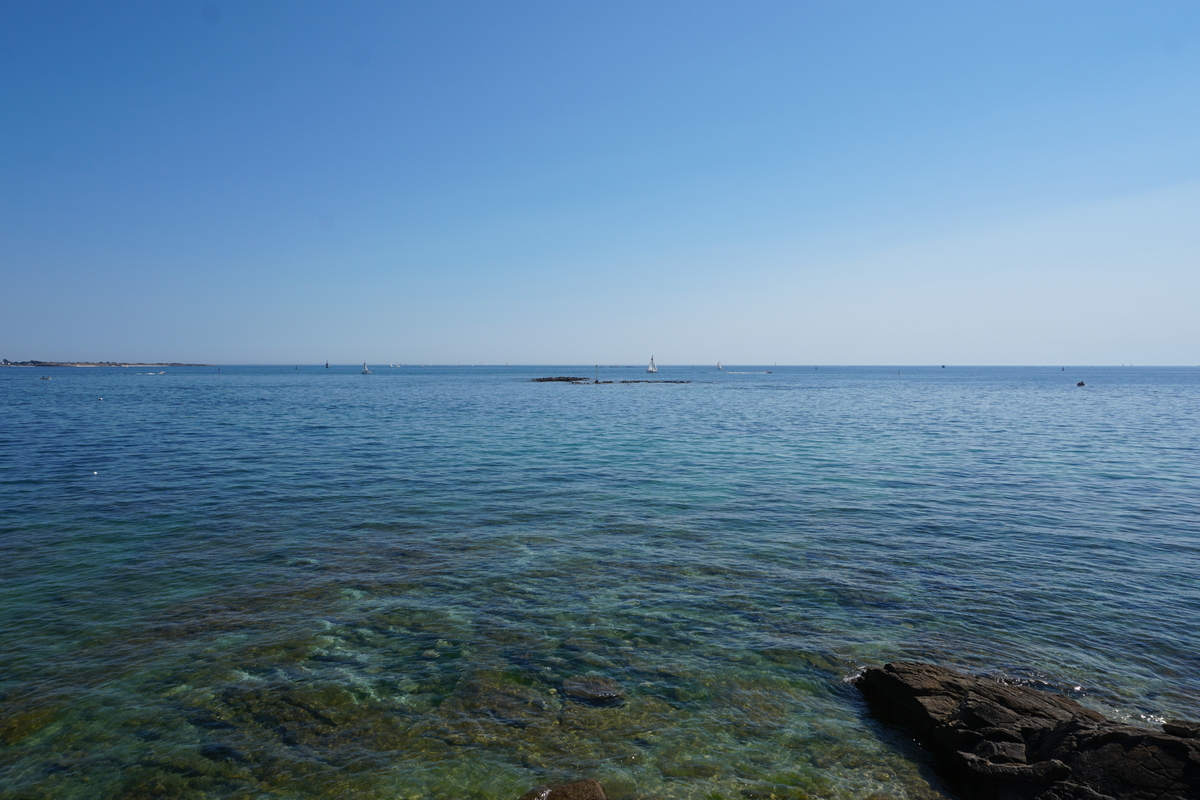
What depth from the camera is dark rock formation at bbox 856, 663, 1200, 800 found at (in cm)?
727

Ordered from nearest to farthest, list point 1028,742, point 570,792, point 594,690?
point 570,792 → point 1028,742 → point 594,690

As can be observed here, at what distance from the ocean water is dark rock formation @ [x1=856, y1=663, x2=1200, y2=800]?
0.56m

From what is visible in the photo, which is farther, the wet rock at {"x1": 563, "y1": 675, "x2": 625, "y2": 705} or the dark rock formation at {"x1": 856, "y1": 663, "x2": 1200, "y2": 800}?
the wet rock at {"x1": 563, "y1": 675, "x2": 625, "y2": 705}

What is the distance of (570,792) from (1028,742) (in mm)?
6577

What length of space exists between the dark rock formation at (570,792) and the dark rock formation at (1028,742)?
17.0ft

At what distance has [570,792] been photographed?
25.1ft

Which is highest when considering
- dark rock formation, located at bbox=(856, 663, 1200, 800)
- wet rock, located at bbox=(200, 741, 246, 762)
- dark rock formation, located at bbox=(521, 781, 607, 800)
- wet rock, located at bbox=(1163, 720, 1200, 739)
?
wet rock, located at bbox=(1163, 720, 1200, 739)

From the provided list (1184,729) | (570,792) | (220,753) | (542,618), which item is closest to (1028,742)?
(1184,729)

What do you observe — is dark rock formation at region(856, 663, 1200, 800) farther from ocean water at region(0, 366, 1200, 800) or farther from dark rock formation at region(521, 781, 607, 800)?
dark rock formation at region(521, 781, 607, 800)

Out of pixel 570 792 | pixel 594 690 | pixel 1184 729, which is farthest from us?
pixel 594 690

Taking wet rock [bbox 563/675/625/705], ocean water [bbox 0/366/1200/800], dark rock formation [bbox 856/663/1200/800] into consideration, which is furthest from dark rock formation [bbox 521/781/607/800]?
dark rock formation [bbox 856/663/1200/800]

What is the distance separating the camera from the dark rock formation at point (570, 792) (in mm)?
7594

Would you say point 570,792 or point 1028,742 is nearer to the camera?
point 570,792

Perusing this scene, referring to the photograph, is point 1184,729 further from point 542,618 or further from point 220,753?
point 220,753
